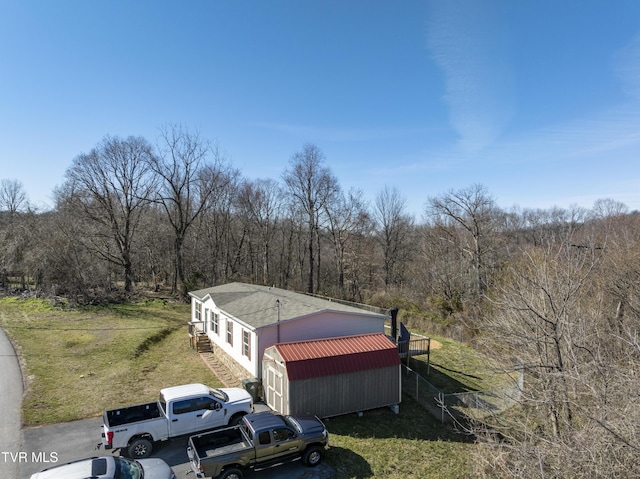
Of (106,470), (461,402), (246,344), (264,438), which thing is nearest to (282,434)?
(264,438)

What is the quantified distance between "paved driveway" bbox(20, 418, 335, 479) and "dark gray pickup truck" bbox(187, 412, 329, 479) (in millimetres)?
386

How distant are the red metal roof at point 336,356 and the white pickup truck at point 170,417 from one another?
2055 mm

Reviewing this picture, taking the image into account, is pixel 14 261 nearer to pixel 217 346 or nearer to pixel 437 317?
pixel 217 346

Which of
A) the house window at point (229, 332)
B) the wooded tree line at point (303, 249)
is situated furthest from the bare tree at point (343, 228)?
the house window at point (229, 332)

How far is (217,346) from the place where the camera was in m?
20.3

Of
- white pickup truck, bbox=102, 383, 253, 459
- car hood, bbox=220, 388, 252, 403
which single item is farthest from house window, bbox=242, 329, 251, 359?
white pickup truck, bbox=102, 383, 253, 459

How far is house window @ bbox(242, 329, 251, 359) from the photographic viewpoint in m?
16.2

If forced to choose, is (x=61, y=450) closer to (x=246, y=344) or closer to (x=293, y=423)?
(x=293, y=423)

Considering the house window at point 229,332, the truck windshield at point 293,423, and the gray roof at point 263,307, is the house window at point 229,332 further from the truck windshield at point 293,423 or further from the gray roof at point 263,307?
the truck windshield at point 293,423

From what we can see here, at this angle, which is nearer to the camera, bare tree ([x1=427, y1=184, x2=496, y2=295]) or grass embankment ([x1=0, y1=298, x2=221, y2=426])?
grass embankment ([x1=0, y1=298, x2=221, y2=426])

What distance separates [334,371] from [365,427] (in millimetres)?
2203

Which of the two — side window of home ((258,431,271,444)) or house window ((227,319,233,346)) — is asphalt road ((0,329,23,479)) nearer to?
side window of home ((258,431,271,444))

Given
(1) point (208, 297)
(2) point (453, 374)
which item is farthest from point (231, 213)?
(2) point (453, 374)

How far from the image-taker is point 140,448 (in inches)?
415
